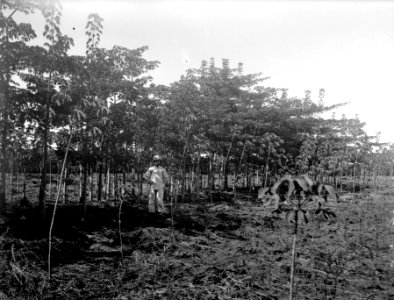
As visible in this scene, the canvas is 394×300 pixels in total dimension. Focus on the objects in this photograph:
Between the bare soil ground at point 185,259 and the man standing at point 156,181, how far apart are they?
40 centimetres

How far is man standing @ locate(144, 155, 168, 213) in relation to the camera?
28.6 ft

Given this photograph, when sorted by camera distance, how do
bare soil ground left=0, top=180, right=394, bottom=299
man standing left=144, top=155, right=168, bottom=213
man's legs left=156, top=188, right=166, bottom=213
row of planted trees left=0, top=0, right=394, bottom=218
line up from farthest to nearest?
man's legs left=156, top=188, right=166, bottom=213 → man standing left=144, top=155, right=168, bottom=213 → row of planted trees left=0, top=0, right=394, bottom=218 → bare soil ground left=0, top=180, right=394, bottom=299

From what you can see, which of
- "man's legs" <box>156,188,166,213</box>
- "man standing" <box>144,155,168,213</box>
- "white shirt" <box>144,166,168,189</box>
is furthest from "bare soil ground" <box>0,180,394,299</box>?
"white shirt" <box>144,166,168,189</box>

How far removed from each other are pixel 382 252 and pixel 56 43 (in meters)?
7.88

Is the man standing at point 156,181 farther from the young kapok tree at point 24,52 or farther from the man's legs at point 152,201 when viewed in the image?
the young kapok tree at point 24,52

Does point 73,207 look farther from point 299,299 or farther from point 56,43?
point 299,299

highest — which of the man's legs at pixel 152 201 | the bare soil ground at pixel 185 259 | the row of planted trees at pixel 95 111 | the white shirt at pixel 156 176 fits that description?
the row of planted trees at pixel 95 111

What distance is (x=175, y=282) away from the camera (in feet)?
14.4

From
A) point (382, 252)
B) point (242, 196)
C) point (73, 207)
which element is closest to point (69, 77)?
point (73, 207)

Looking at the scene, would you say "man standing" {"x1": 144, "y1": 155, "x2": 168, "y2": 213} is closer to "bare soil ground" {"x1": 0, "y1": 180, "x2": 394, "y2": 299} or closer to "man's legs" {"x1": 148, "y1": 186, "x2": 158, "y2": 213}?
"man's legs" {"x1": 148, "y1": 186, "x2": 158, "y2": 213}

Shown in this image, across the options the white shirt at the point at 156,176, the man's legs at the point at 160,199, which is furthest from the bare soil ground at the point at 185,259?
the white shirt at the point at 156,176

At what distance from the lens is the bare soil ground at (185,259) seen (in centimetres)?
411

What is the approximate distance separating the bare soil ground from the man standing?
1.30 feet

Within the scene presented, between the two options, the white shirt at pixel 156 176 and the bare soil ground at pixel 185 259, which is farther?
the white shirt at pixel 156 176
